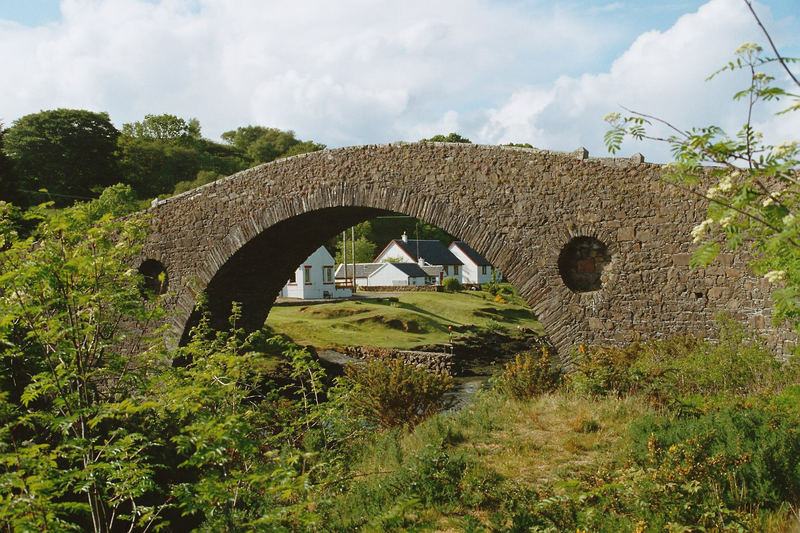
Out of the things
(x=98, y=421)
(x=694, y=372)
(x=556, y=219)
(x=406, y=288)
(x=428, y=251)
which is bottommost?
(x=694, y=372)

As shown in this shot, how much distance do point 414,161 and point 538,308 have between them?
3.56 meters

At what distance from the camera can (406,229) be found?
67.2 metres

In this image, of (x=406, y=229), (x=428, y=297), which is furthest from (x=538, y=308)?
(x=406, y=229)

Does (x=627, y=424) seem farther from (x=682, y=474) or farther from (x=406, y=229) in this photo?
(x=406, y=229)

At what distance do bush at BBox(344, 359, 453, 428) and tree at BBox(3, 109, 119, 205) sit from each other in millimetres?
41316

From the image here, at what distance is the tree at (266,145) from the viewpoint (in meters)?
65.1

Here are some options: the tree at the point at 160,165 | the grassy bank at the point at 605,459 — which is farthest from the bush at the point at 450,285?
the grassy bank at the point at 605,459

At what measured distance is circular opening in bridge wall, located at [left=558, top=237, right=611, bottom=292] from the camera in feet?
34.7

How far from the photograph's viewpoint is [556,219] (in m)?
10.7

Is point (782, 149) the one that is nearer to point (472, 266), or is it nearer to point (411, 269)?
point (411, 269)

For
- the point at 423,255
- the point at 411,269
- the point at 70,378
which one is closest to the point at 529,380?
the point at 70,378

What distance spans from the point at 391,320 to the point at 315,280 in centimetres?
966

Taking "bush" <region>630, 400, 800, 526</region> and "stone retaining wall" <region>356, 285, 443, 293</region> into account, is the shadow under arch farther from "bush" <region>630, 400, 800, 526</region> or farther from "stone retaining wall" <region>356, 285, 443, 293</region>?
"stone retaining wall" <region>356, 285, 443, 293</region>

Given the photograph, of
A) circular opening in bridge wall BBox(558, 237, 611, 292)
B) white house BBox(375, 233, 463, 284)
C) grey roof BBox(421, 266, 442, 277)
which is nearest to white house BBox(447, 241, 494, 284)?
white house BBox(375, 233, 463, 284)
